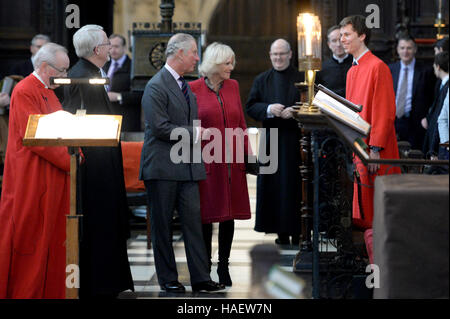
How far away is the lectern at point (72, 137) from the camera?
3.95 meters

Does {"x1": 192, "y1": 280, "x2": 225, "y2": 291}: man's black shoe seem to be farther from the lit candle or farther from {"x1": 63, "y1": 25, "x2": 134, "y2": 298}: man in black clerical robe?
the lit candle

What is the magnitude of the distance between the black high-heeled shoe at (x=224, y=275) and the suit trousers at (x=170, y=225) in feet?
0.69

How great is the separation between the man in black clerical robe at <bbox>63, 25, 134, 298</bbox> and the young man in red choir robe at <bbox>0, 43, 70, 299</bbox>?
0.81ft

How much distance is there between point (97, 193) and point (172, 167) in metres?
0.55

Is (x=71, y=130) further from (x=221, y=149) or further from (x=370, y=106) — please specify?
(x=370, y=106)

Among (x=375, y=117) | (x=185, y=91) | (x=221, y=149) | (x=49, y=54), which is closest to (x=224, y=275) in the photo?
(x=221, y=149)

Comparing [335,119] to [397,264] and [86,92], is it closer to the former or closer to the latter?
[397,264]

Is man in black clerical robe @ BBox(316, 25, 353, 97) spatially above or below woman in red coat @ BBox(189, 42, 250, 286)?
above

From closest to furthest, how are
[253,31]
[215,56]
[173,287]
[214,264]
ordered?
[173,287], [215,56], [214,264], [253,31]

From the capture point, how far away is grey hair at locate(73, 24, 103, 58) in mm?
4844

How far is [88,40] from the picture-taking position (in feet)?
15.9

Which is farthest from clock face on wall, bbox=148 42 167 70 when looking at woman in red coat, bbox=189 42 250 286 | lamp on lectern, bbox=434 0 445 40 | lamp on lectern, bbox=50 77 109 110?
lamp on lectern, bbox=50 77 109 110
